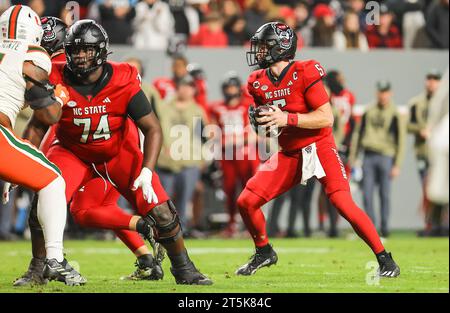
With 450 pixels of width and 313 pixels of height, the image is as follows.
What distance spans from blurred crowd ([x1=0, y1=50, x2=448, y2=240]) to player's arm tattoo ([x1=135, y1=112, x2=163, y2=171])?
16.1 feet

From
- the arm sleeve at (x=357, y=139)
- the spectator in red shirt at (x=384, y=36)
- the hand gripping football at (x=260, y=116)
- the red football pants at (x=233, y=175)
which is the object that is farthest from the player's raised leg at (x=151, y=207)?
the spectator in red shirt at (x=384, y=36)

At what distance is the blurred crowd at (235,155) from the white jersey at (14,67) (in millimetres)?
5227

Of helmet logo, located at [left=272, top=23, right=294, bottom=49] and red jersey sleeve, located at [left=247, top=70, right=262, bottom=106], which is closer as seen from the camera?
helmet logo, located at [left=272, top=23, right=294, bottom=49]

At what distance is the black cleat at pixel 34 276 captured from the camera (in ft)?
22.0

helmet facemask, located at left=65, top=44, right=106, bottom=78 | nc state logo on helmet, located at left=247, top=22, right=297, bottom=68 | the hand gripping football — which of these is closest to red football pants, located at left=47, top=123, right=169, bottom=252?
helmet facemask, located at left=65, top=44, right=106, bottom=78

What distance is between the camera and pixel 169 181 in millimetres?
12000

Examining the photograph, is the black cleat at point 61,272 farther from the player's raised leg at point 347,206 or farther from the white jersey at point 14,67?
the player's raised leg at point 347,206

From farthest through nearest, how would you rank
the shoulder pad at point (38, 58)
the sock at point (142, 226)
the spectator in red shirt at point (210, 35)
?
the spectator in red shirt at point (210, 35)
the sock at point (142, 226)
the shoulder pad at point (38, 58)

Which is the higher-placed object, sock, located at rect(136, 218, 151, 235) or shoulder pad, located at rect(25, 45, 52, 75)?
shoulder pad, located at rect(25, 45, 52, 75)

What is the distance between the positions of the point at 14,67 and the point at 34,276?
4.67 feet

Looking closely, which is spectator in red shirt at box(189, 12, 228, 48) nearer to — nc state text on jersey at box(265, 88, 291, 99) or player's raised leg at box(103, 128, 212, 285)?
nc state text on jersey at box(265, 88, 291, 99)

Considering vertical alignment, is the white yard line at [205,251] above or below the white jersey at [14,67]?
below

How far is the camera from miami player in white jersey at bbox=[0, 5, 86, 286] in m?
6.14
